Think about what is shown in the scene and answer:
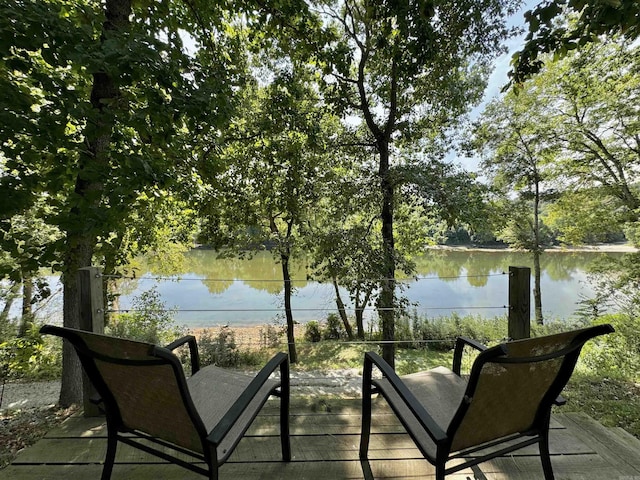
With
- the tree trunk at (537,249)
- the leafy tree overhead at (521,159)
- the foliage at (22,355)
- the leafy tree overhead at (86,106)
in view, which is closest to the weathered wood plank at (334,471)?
the foliage at (22,355)

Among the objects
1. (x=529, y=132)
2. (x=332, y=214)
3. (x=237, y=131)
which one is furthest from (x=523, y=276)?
(x=529, y=132)

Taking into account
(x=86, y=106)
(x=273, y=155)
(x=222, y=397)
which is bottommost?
(x=222, y=397)

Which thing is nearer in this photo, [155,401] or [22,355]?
[155,401]

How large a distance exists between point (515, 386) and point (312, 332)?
317 inches

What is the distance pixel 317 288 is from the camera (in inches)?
289

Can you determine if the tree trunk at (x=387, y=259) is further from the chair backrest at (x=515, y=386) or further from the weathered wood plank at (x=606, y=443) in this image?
the chair backrest at (x=515, y=386)

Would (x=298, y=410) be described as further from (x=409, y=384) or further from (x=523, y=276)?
(x=523, y=276)

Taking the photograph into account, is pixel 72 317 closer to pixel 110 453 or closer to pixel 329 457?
pixel 110 453

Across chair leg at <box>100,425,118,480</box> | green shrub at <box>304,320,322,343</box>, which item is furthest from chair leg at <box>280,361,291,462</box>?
green shrub at <box>304,320,322,343</box>

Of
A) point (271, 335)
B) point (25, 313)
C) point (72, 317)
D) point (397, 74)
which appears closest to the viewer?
point (72, 317)

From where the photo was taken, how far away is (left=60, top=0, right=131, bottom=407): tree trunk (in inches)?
72.3

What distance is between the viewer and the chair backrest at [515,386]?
0.99m

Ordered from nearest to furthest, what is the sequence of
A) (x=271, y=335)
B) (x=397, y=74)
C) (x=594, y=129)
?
(x=397, y=74) < (x=594, y=129) < (x=271, y=335)

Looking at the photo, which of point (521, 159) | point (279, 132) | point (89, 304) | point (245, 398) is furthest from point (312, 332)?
point (245, 398)
